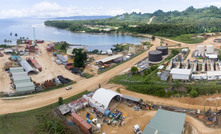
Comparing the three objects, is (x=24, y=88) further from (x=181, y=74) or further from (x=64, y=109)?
(x=181, y=74)

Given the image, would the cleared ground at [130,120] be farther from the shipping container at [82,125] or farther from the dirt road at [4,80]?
the dirt road at [4,80]

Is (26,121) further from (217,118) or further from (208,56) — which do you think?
(208,56)

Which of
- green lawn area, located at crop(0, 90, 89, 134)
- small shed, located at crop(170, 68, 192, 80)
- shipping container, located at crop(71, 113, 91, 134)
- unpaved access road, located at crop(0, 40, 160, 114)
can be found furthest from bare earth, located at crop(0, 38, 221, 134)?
shipping container, located at crop(71, 113, 91, 134)

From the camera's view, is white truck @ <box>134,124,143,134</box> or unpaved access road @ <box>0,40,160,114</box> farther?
unpaved access road @ <box>0,40,160,114</box>

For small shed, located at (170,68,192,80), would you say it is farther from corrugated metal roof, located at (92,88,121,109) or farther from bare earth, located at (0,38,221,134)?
corrugated metal roof, located at (92,88,121,109)

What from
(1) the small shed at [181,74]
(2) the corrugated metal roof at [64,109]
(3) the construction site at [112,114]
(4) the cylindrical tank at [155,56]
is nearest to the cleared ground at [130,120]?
(3) the construction site at [112,114]

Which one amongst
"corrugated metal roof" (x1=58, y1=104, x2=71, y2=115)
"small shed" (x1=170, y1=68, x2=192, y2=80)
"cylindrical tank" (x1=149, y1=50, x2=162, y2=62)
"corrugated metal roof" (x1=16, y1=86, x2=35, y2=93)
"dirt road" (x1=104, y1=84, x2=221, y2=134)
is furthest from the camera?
"cylindrical tank" (x1=149, y1=50, x2=162, y2=62)
